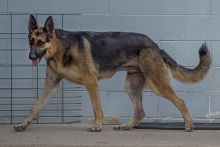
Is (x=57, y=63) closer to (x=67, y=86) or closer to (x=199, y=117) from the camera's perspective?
(x=67, y=86)

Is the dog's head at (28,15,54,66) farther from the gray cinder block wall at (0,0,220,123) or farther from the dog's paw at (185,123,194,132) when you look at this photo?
the dog's paw at (185,123,194,132)

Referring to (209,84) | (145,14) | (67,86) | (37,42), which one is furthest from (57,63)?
(209,84)

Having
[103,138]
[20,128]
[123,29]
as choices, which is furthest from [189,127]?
[20,128]

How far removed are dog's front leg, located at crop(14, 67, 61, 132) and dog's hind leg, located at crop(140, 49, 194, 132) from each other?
42.4 inches

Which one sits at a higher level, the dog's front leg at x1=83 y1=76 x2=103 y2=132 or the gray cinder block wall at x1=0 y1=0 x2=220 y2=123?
the gray cinder block wall at x1=0 y1=0 x2=220 y2=123

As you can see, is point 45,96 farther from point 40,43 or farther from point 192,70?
point 192,70

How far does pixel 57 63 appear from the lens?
7512 mm

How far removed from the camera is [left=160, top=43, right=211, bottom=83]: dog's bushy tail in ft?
25.6

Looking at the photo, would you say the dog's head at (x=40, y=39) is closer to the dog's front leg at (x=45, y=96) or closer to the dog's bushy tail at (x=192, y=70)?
the dog's front leg at (x=45, y=96)

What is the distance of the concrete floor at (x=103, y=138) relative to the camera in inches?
267

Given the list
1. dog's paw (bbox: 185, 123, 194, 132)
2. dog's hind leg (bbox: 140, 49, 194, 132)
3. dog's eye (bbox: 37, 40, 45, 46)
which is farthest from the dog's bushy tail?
dog's eye (bbox: 37, 40, 45, 46)

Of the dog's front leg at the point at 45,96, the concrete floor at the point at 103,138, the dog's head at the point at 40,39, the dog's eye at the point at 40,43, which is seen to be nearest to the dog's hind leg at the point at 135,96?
the concrete floor at the point at 103,138

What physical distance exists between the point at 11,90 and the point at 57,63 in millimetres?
1265

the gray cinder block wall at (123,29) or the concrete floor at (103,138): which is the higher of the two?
the gray cinder block wall at (123,29)
